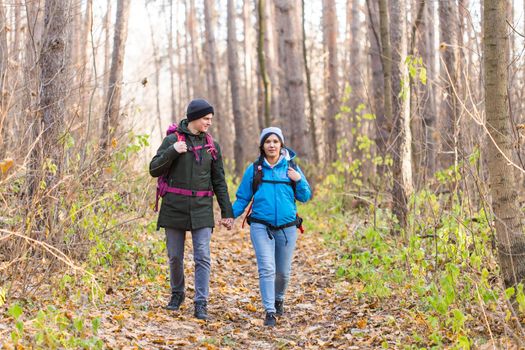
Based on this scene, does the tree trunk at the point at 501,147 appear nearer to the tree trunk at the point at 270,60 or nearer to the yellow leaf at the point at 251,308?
the yellow leaf at the point at 251,308

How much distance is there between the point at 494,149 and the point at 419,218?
2570 mm

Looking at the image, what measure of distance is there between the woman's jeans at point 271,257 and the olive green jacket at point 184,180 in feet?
1.45

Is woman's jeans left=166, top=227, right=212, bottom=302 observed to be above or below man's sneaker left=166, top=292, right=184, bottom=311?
above

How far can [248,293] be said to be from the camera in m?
7.90

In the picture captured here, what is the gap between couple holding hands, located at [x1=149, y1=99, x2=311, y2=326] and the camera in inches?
247

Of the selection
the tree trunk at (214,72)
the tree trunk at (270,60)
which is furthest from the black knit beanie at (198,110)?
the tree trunk at (214,72)

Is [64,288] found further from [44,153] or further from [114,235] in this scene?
[114,235]

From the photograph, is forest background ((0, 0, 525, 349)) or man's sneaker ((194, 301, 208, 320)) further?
man's sneaker ((194, 301, 208, 320))

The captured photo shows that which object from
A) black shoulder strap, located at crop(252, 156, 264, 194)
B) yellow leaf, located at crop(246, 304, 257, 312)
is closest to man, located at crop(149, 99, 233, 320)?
black shoulder strap, located at crop(252, 156, 264, 194)

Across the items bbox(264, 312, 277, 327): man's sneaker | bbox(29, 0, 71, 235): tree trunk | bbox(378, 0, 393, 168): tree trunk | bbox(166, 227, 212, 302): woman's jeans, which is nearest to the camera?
bbox(264, 312, 277, 327): man's sneaker

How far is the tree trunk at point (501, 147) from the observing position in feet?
15.8

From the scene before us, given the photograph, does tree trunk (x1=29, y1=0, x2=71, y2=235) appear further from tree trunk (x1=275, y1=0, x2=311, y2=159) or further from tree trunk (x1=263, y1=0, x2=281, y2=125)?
tree trunk (x1=263, y1=0, x2=281, y2=125)

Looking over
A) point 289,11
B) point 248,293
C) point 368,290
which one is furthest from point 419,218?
point 289,11

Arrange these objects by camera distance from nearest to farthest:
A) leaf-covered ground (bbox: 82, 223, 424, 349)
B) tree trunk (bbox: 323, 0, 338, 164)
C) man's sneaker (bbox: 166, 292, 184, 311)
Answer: leaf-covered ground (bbox: 82, 223, 424, 349) < man's sneaker (bbox: 166, 292, 184, 311) < tree trunk (bbox: 323, 0, 338, 164)
